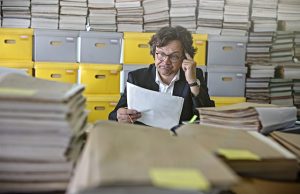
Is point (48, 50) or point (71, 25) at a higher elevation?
point (71, 25)

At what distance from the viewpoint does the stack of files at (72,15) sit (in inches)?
136

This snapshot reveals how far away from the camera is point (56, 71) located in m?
3.32

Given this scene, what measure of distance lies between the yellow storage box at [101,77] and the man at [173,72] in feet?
3.32

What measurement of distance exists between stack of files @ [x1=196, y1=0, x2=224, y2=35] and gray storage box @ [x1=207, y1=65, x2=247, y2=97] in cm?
37

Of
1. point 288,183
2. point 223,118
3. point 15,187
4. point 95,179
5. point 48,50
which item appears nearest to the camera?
point 95,179

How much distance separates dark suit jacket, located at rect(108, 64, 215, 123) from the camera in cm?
219

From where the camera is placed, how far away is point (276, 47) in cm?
375

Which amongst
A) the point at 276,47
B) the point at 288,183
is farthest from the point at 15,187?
the point at 276,47

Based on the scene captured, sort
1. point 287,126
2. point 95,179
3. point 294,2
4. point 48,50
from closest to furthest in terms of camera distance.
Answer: point 95,179, point 287,126, point 48,50, point 294,2

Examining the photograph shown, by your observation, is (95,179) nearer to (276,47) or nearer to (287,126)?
(287,126)

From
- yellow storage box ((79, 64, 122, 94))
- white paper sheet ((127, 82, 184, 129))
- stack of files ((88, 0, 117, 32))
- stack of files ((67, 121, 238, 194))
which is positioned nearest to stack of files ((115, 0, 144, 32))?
stack of files ((88, 0, 117, 32))

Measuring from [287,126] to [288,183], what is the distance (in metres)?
0.55

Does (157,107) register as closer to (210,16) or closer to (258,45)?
(210,16)

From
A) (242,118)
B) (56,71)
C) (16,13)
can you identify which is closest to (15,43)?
(16,13)
